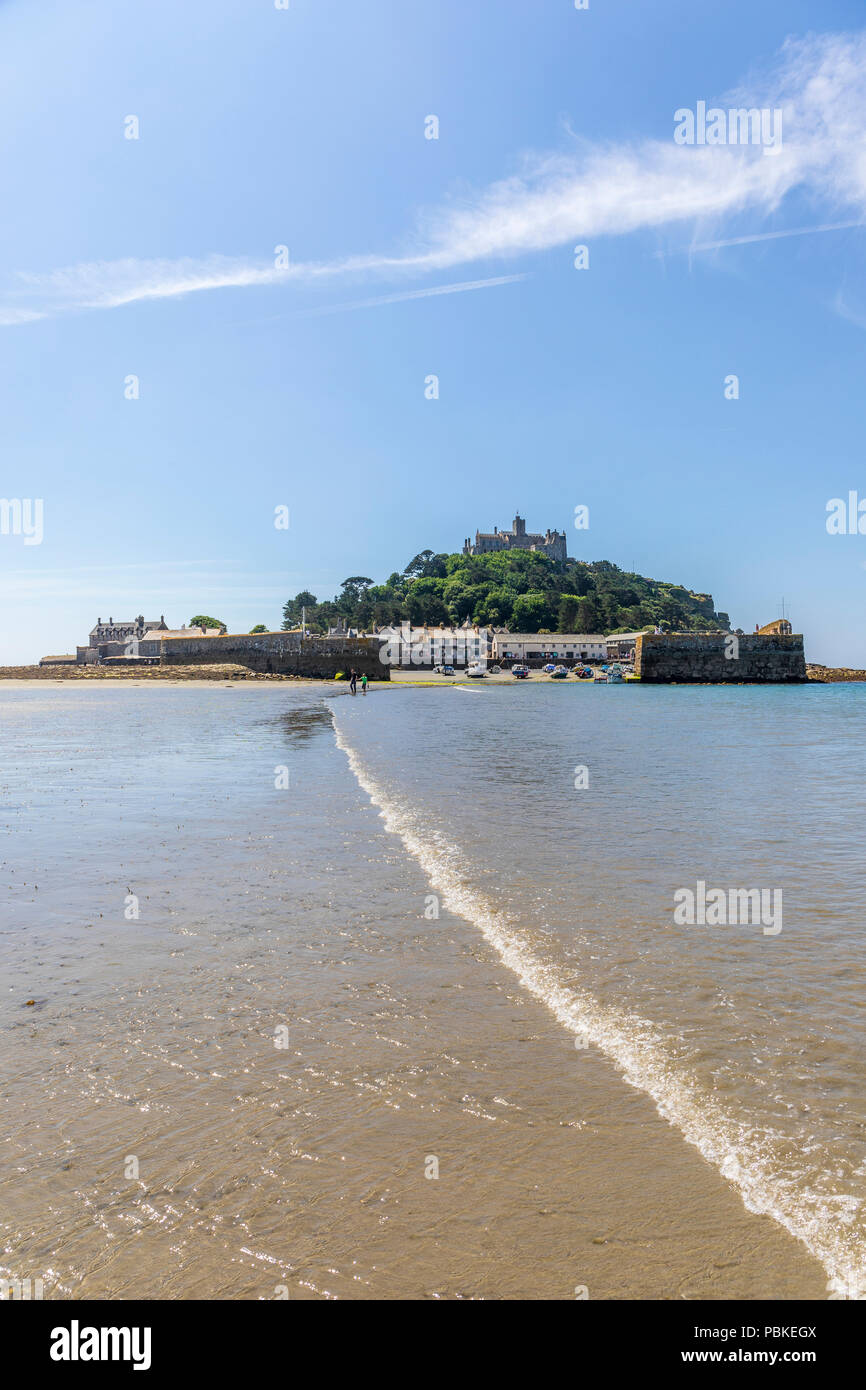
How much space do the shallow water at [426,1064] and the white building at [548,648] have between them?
152 m

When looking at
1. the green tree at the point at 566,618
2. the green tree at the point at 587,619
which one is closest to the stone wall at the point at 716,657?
the green tree at the point at 587,619

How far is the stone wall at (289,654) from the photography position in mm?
127125

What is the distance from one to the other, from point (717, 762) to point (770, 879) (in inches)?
643

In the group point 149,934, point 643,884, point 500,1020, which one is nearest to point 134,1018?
point 149,934

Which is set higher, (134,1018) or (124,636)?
(124,636)

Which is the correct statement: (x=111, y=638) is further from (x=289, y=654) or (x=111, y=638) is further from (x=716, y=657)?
(x=716, y=657)

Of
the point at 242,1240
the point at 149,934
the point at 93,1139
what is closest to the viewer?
the point at 242,1240

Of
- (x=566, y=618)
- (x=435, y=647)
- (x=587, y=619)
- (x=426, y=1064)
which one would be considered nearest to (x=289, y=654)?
(x=435, y=647)

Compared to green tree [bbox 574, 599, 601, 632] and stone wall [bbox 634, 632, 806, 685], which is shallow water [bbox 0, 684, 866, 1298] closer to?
stone wall [bbox 634, 632, 806, 685]

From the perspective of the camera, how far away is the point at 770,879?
11250mm

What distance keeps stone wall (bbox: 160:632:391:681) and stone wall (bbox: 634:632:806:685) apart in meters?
45.8
